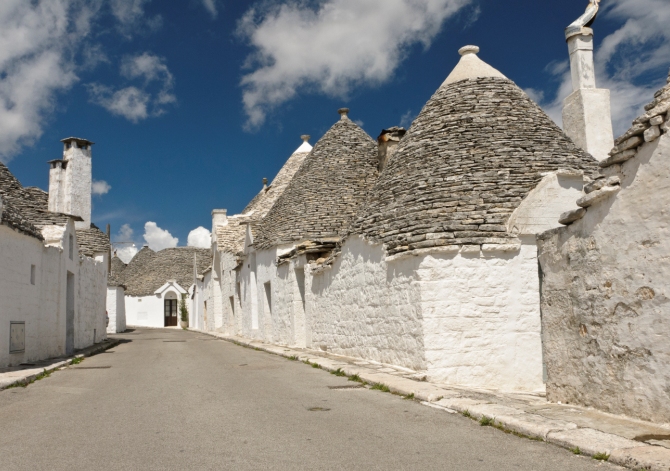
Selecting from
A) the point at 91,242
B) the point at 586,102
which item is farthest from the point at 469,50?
the point at 91,242

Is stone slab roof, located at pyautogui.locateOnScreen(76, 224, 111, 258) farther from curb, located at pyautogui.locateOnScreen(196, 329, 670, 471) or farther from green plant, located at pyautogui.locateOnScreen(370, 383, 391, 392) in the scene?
curb, located at pyautogui.locateOnScreen(196, 329, 670, 471)

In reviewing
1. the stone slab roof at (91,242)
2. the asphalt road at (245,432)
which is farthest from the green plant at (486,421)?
the stone slab roof at (91,242)

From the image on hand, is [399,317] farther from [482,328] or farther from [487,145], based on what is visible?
[487,145]

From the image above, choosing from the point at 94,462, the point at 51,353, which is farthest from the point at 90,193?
the point at 94,462

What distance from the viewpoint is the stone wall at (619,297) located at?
A: 5156mm

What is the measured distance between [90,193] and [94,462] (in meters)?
19.2

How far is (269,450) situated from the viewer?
483 cm

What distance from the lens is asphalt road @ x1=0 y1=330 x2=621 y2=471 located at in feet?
14.6

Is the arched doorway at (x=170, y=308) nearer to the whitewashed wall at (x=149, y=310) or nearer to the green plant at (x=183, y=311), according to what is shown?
the whitewashed wall at (x=149, y=310)

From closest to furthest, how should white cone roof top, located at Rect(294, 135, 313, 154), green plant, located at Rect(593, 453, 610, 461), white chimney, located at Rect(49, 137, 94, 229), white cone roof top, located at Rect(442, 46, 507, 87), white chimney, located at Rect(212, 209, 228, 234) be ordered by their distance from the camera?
green plant, located at Rect(593, 453, 610, 461)
white cone roof top, located at Rect(442, 46, 507, 87)
white chimney, located at Rect(49, 137, 94, 229)
white cone roof top, located at Rect(294, 135, 313, 154)
white chimney, located at Rect(212, 209, 228, 234)

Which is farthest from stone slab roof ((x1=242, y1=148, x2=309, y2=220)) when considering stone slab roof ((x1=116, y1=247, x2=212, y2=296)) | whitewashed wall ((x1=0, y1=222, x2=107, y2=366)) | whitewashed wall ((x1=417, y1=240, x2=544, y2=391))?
stone slab roof ((x1=116, y1=247, x2=212, y2=296))

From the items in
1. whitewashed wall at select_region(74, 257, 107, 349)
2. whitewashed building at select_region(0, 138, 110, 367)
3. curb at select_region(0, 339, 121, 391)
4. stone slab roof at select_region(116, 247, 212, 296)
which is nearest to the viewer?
curb at select_region(0, 339, 121, 391)

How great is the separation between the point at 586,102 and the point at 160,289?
4131 centimetres

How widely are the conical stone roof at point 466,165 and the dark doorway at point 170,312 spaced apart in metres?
40.3
